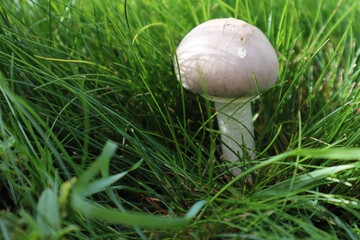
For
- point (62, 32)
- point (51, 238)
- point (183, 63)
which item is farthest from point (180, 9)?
point (51, 238)

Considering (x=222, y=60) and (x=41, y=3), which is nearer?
(x=222, y=60)

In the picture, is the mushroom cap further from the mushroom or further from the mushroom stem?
the mushroom stem

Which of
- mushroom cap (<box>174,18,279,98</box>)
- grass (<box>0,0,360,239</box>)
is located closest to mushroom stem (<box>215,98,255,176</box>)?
grass (<box>0,0,360,239</box>)

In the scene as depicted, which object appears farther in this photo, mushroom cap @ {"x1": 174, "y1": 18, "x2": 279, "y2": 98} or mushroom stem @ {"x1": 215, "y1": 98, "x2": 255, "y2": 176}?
mushroom stem @ {"x1": 215, "y1": 98, "x2": 255, "y2": 176}

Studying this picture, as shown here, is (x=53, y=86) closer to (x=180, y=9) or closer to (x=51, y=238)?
(x=51, y=238)

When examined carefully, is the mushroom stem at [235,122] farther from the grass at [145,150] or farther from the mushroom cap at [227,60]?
the mushroom cap at [227,60]

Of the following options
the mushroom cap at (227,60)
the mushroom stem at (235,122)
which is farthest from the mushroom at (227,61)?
the mushroom stem at (235,122)

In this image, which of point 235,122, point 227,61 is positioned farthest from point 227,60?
point 235,122
